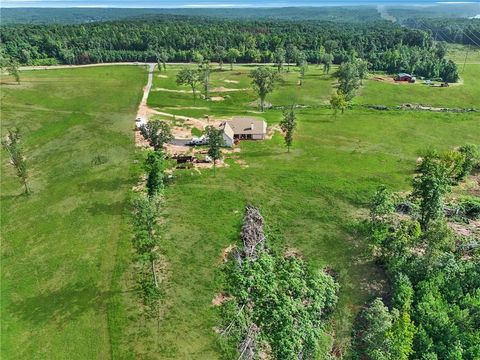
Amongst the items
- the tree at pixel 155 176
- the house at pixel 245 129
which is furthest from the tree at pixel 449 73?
the tree at pixel 155 176

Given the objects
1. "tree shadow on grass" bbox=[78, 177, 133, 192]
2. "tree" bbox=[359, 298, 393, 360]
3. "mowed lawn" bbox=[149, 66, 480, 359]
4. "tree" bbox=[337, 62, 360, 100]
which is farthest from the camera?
"tree" bbox=[337, 62, 360, 100]

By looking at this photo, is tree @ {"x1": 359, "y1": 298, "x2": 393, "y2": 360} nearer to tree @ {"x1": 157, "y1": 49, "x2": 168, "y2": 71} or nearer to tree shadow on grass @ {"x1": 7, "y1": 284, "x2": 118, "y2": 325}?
tree shadow on grass @ {"x1": 7, "y1": 284, "x2": 118, "y2": 325}

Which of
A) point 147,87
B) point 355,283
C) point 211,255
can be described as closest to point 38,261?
point 211,255

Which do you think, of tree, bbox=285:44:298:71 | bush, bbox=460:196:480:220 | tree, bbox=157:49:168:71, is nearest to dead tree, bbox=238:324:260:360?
bush, bbox=460:196:480:220

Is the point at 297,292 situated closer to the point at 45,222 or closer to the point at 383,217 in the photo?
the point at 383,217

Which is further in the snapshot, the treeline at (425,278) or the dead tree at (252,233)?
the dead tree at (252,233)

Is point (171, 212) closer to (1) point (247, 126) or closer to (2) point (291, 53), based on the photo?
(1) point (247, 126)

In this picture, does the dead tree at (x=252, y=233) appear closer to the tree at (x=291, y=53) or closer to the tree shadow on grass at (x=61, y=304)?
the tree shadow on grass at (x=61, y=304)
